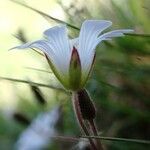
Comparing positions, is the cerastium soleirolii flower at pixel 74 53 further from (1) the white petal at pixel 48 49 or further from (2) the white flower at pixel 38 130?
(2) the white flower at pixel 38 130

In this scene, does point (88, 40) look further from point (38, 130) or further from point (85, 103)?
point (38, 130)

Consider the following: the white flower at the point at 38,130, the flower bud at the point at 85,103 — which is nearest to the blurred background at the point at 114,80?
the white flower at the point at 38,130

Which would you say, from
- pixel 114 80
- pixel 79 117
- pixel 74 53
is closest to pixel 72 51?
pixel 74 53

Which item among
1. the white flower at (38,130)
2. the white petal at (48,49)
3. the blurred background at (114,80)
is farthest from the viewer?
the white flower at (38,130)

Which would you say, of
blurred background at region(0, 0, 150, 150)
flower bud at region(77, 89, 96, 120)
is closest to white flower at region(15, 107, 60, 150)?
blurred background at region(0, 0, 150, 150)

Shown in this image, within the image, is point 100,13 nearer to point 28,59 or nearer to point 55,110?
point 55,110

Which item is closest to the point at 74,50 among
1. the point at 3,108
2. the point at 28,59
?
the point at 3,108

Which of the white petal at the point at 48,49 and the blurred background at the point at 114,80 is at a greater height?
the white petal at the point at 48,49

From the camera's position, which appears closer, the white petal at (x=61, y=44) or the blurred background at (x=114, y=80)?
the white petal at (x=61, y=44)
